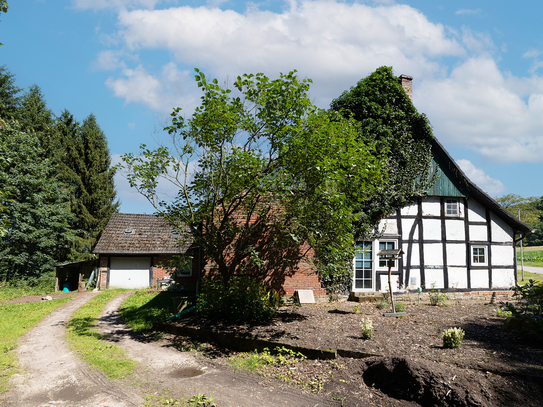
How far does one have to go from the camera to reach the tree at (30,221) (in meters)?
22.5

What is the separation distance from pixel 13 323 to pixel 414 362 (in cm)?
1288

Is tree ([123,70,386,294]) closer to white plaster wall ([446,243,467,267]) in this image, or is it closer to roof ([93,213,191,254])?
white plaster wall ([446,243,467,267])

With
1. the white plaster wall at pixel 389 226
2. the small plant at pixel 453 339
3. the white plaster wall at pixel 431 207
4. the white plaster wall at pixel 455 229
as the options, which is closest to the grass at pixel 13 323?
the small plant at pixel 453 339

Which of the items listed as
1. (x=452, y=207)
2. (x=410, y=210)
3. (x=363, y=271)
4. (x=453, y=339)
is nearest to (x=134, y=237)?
(x=363, y=271)

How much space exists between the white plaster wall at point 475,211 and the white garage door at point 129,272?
19654mm

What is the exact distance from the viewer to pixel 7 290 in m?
20.2

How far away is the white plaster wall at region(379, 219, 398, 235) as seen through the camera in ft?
46.6

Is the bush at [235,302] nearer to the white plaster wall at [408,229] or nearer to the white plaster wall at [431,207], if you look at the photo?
the white plaster wall at [408,229]

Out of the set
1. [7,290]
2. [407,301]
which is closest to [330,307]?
[407,301]

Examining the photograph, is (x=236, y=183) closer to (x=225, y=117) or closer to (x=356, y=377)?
(x=225, y=117)

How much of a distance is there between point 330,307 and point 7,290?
19820mm

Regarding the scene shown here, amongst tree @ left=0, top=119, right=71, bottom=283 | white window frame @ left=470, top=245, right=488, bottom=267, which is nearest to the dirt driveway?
white window frame @ left=470, top=245, right=488, bottom=267

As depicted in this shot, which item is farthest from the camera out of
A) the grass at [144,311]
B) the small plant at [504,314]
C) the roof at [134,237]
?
the roof at [134,237]

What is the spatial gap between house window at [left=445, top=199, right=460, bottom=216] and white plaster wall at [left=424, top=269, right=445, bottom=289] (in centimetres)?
260
